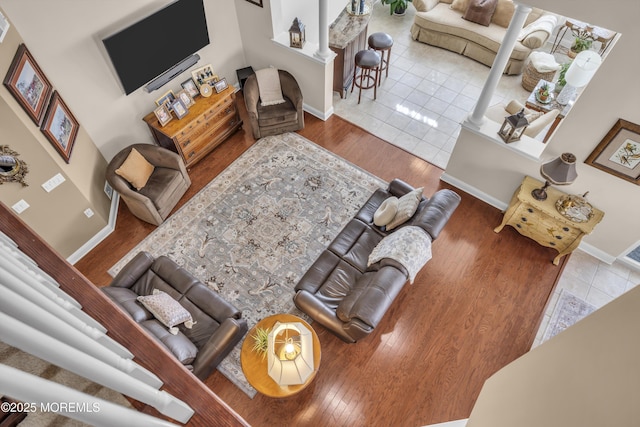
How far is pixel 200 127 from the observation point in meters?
5.46

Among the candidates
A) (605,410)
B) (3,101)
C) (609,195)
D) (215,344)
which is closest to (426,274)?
(609,195)

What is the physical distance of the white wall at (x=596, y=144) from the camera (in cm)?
322

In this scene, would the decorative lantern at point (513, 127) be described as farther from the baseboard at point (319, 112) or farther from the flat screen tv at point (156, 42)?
the flat screen tv at point (156, 42)

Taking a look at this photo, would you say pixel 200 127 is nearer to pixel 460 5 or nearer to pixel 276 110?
pixel 276 110

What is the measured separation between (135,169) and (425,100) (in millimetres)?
4605

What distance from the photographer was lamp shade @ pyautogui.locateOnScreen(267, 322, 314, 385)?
129 inches

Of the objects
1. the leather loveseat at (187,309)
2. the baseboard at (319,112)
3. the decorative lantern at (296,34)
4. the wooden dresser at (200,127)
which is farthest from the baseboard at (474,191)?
the leather loveseat at (187,309)

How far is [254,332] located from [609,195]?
3.96 m

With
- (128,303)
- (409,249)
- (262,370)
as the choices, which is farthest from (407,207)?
(128,303)

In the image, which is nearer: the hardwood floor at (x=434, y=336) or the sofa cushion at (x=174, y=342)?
the sofa cushion at (x=174, y=342)

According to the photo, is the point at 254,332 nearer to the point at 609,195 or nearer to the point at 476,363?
the point at 476,363

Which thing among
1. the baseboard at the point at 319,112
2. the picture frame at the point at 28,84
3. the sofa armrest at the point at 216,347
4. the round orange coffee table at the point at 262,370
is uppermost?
the picture frame at the point at 28,84

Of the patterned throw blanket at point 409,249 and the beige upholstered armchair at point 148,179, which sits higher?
the patterned throw blanket at point 409,249

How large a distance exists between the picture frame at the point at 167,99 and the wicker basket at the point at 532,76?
5736 mm
